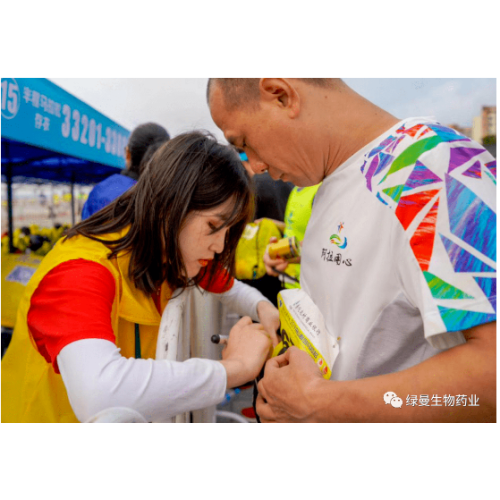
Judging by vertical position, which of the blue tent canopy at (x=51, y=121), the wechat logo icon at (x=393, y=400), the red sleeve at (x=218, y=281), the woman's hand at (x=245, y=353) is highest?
the blue tent canopy at (x=51, y=121)

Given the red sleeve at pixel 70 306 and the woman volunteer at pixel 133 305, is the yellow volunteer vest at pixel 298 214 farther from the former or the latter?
the red sleeve at pixel 70 306

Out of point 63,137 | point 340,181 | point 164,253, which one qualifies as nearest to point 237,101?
point 340,181

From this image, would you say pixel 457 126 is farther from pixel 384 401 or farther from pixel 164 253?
pixel 164 253

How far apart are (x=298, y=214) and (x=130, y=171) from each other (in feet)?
3.09

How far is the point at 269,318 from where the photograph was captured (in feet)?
3.64

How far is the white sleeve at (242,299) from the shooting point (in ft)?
4.17

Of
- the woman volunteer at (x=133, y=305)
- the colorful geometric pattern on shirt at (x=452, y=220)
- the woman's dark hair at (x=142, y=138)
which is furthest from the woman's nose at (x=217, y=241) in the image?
the woman's dark hair at (x=142, y=138)

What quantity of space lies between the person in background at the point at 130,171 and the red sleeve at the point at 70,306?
842mm

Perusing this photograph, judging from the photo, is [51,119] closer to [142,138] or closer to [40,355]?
[142,138]

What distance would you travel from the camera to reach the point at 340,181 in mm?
683

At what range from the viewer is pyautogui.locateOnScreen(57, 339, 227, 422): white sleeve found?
1.99 ft

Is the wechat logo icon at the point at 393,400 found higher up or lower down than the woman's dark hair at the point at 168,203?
lower down

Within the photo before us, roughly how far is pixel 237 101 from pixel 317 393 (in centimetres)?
57

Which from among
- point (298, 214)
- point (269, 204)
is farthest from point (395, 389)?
point (269, 204)
